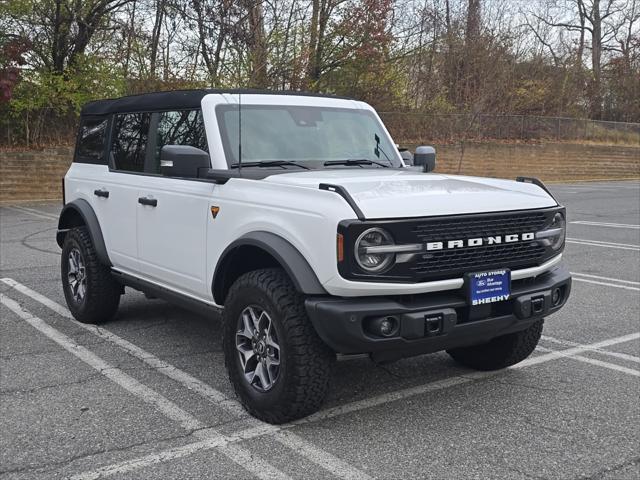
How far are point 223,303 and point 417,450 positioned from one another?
4.99ft

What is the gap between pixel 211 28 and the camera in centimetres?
1997

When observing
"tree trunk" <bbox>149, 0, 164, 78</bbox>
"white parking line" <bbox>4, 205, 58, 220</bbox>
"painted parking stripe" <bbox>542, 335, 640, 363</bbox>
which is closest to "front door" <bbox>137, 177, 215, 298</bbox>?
"painted parking stripe" <bbox>542, 335, 640, 363</bbox>

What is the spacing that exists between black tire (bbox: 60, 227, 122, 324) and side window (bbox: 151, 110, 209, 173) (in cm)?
110

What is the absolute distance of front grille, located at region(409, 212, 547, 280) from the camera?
357 cm

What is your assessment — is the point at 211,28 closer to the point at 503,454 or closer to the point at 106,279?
the point at 106,279

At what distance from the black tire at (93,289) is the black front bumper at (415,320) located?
2.78 m

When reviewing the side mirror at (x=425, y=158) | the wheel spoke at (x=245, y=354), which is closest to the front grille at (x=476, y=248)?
the wheel spoke at (x=245, y=354)

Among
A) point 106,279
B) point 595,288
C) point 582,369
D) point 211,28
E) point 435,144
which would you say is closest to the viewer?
point 582,369

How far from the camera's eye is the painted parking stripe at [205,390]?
332cm

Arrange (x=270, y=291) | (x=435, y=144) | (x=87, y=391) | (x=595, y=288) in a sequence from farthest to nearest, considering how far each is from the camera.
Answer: (x=435, y=144) < (x=595, y=288) < (x=87, y=391) < (x=270, y=291)

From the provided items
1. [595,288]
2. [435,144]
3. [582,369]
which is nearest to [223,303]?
[582,369]

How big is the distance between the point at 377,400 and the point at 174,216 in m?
1.79

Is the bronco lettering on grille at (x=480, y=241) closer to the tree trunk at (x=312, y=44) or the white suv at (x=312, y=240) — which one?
the white suv at (x=312, y=240)

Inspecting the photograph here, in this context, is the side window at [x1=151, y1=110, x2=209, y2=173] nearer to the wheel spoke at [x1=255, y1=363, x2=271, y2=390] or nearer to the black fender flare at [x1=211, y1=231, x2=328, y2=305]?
the black fender flare at [x1=211, y1=231, x2=328, y2=305]
